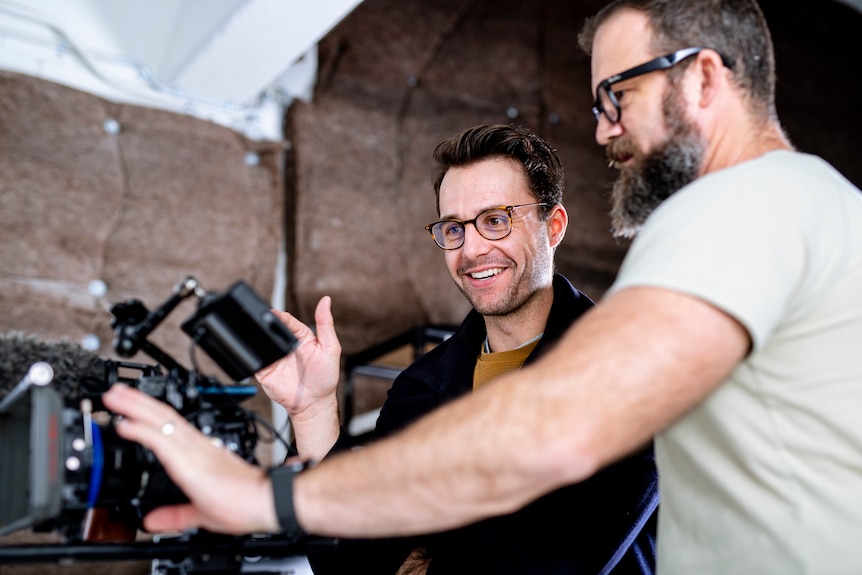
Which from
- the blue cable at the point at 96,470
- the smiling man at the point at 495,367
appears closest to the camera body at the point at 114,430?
the blue cable at the point at 96,470

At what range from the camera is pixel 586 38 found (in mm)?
1120

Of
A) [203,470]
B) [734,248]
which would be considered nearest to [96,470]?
[203,470]

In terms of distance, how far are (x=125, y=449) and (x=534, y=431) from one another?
493 mm

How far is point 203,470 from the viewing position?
2.57 ft

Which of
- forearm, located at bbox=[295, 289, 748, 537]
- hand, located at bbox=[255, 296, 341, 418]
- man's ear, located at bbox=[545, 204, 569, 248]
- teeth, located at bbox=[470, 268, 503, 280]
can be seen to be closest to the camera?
forearm, located at bbox=[295, 289, 748, 537]

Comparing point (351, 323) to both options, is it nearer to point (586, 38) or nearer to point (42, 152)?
point (42, 152)

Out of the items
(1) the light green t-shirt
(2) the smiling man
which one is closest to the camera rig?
(2) the smiling man

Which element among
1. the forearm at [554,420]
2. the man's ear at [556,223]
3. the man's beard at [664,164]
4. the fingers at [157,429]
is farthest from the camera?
the man's ear at [556,223]

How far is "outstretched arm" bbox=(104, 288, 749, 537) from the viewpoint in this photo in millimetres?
679

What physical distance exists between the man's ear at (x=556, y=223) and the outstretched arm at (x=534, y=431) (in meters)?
1.03

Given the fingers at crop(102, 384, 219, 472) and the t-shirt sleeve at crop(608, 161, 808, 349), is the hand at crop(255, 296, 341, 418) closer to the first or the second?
the fingers at crop(102, 384, 219, 472)

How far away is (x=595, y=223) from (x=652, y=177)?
2.47 meters

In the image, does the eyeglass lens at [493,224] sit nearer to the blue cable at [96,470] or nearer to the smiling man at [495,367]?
the smiling man at [495,367]

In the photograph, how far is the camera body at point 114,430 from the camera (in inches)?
32.6
